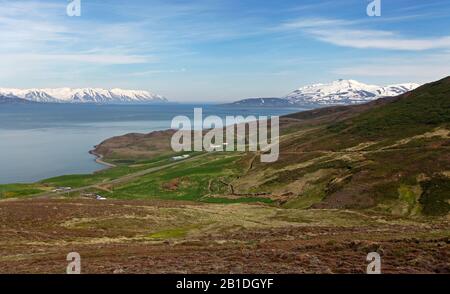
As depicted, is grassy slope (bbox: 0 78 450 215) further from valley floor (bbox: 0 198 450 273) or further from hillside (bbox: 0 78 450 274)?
valley floor (bbox: 0 198 450 273)

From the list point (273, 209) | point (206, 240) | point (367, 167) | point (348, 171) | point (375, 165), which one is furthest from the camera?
point (348, 171)

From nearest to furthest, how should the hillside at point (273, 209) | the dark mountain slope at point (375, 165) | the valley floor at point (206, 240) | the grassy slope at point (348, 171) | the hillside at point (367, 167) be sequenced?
the valley floor at point (206, 240) → the hillside at point (273, 209) → the dark mountain slope at point (375, 165) → the hillside at point (367, 167) → the grassy slope at point (348, 171)

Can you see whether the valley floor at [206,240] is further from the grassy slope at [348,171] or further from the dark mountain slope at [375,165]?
the grassy slope at [348,171]

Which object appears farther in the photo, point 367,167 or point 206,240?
point 367,167

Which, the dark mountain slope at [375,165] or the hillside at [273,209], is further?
the dark mountain slope at [375,165]

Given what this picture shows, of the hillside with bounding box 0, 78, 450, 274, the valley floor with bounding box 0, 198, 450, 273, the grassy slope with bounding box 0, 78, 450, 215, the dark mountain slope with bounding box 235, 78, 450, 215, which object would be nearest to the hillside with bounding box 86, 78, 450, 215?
the dark mountain slope with bounding box 235, 78, 450, 215

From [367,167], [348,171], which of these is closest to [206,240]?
[348,171]

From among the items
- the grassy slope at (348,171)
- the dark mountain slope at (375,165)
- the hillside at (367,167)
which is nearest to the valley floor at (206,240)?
the dark mountain slope at (375,165)

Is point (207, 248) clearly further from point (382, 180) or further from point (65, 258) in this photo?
point (382, 180)

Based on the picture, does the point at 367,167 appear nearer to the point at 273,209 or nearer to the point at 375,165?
the point at 375,165
